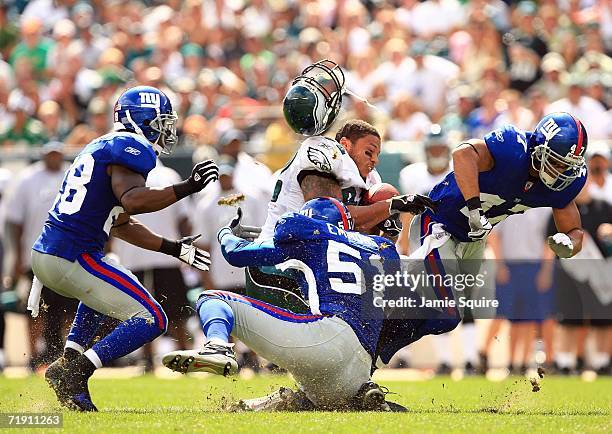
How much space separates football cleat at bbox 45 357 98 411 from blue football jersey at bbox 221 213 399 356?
119 cm

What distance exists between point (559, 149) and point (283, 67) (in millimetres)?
7459

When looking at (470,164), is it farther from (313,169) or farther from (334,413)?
(334,413)

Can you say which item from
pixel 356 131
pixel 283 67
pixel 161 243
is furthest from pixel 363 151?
pixel 283 67

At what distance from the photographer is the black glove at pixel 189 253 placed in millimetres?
7258

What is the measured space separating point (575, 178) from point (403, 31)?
25.1ft

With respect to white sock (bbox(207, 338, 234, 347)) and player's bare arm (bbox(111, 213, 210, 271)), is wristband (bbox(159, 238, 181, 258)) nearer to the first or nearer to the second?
player's bare arm (bbox(111, 213, 210, 271))

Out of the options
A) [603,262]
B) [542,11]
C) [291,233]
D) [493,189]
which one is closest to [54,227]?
[291,233]

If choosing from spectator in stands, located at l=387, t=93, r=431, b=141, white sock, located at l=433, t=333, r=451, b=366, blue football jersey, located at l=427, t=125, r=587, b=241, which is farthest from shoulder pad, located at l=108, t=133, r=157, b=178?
spectator in stands, located at l=387, t=93, r=431, b=141

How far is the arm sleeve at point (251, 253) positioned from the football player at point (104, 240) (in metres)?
→ 0.37

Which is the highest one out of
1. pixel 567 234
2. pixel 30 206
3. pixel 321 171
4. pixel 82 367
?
pixel 30 206

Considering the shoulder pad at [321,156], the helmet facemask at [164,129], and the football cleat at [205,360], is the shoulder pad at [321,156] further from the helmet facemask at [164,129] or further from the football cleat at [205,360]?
the football cleat at [205,360]

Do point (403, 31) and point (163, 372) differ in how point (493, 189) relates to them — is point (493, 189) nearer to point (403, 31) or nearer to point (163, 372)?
point (163, 372)

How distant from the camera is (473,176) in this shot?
7.57 metres

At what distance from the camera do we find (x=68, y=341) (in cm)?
728
